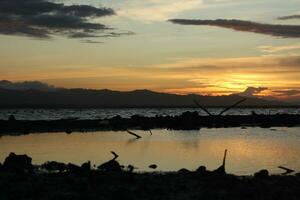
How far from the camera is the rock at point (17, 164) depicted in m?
27.9

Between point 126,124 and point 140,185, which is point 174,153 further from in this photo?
point 126,124

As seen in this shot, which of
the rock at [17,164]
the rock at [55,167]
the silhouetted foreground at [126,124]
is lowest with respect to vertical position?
the silhouetted foreground at [126,124]

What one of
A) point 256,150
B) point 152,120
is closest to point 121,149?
point 256,150

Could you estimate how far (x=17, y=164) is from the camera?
28984mm

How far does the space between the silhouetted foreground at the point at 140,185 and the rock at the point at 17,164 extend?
0.07 meters

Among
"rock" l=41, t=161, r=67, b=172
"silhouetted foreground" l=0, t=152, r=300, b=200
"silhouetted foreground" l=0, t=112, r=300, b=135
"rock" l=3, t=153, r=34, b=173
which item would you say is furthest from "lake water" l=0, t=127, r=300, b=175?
"silhouetted foreground" l=0, t=112, r=300, b=135

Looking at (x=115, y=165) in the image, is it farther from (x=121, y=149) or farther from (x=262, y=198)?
(x=121, y=149)

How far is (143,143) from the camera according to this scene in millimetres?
50000

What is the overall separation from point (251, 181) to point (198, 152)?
1751 centimetres

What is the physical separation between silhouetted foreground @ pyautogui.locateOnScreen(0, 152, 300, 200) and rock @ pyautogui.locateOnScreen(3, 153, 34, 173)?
0.07 metres

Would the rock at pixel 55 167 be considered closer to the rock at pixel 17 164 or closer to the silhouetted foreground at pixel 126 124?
the rock at pixel 17 164

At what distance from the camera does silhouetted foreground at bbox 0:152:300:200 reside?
20.4m

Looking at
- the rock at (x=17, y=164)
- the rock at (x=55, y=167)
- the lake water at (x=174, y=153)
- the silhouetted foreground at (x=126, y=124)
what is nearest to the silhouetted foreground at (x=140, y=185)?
the rock at (x=17, y=164)

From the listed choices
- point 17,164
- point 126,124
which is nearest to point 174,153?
point 17,164
